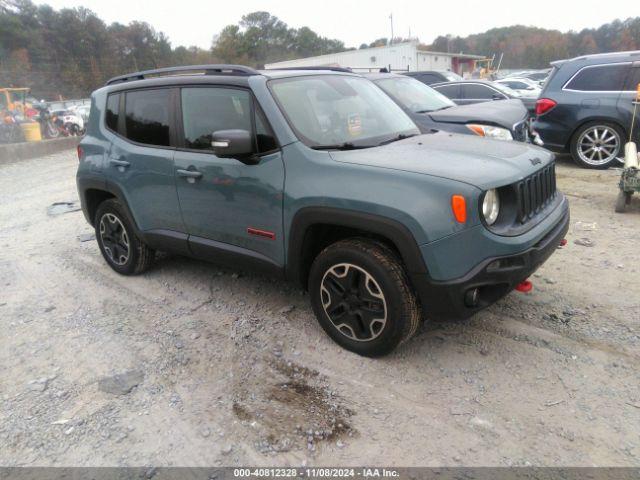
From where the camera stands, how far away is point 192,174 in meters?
3.73

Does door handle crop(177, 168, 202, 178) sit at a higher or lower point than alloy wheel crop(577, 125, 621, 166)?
higher

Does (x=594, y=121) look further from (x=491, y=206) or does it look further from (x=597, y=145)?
(x=491, y=206)

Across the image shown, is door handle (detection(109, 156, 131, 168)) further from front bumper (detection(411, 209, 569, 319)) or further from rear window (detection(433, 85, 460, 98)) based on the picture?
rear window (detection(433, 85, 460, 98))

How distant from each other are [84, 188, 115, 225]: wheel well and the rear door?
1.48 ft

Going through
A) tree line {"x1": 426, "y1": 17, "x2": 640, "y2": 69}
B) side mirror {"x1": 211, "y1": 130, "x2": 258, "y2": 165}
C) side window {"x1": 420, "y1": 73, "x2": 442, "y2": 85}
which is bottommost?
side mirror {"x1": 211, "y1": 130, "x2": 258, "y2": 165}

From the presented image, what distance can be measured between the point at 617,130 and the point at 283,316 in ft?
22.4

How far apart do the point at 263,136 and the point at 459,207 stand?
147 centimetres

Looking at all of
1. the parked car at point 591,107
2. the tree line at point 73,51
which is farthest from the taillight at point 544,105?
the tree line at point 73,51

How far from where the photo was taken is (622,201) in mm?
5762

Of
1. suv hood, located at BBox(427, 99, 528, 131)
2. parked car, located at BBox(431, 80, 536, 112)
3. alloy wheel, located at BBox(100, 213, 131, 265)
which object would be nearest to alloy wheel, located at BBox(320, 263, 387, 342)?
alloy wheel, located at BBox(100, 213, 131, 265)

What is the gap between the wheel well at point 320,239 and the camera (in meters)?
3.11

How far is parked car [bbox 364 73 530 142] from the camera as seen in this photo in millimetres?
6391

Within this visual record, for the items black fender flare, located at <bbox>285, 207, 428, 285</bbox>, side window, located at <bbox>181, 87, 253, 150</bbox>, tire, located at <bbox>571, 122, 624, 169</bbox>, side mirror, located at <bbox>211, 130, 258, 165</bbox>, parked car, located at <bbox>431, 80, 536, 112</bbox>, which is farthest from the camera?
parked car, located at <bbox>431, 80, 536, 112</bbox>

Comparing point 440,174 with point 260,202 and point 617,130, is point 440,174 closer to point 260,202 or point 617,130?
point 260,202
